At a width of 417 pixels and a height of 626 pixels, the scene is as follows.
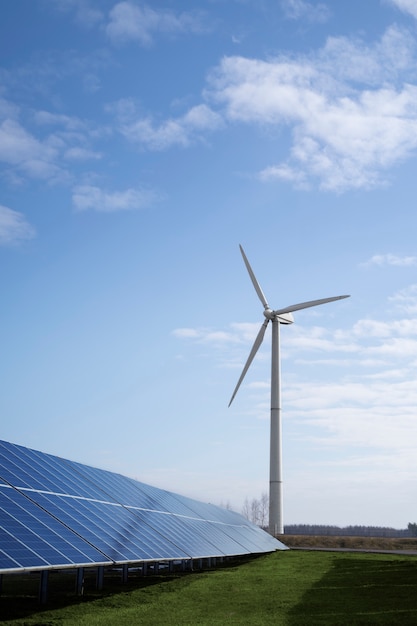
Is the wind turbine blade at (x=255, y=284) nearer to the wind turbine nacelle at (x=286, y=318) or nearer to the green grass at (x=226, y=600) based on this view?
the wind turbine nacelle at (x=286, y=318)

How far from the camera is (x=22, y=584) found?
107 feet

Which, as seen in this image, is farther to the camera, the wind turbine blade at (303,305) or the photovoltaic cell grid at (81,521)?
the wind turbine blade at (303,305)

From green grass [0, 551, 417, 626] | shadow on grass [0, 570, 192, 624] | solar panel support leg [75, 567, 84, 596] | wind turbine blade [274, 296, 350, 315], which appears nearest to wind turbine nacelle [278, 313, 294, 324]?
wind turbine blade [274, 296, 350, 315]

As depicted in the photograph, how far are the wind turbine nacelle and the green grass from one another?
62.5 m

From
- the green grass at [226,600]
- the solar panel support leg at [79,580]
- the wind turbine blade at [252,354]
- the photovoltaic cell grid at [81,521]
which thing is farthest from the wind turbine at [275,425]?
the solar panel support leg at [79,580]

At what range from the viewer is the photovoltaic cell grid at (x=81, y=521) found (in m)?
20.0

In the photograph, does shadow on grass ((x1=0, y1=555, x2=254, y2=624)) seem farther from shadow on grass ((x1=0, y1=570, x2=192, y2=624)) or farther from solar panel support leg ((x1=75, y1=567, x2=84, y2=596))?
solar panel support leg ((x1=75, y1=567, x2=84, y2=596))

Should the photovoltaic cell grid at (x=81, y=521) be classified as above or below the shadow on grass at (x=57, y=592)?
above

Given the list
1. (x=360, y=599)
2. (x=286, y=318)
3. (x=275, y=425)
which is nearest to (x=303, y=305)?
(x=286, y=318)

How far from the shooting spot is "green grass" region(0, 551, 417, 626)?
21.3 meters

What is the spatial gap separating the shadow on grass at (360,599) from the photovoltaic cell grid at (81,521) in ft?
20.9

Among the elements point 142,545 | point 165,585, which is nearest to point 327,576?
point 165,585

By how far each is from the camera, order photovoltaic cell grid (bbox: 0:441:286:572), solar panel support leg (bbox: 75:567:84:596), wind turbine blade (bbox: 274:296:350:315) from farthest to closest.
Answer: wind turbine blade (bbox: 274:296:350:315) → solar panel support leg (bbox: 75:567:84:596) → photovoltaic cell grid (bbox: 0:441:286:572)

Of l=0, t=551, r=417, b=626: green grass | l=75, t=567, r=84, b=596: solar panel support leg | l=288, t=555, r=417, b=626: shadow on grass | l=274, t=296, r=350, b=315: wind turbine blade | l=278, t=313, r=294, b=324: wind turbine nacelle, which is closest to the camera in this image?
l=0, t=551, r=417, b=626: green grass
